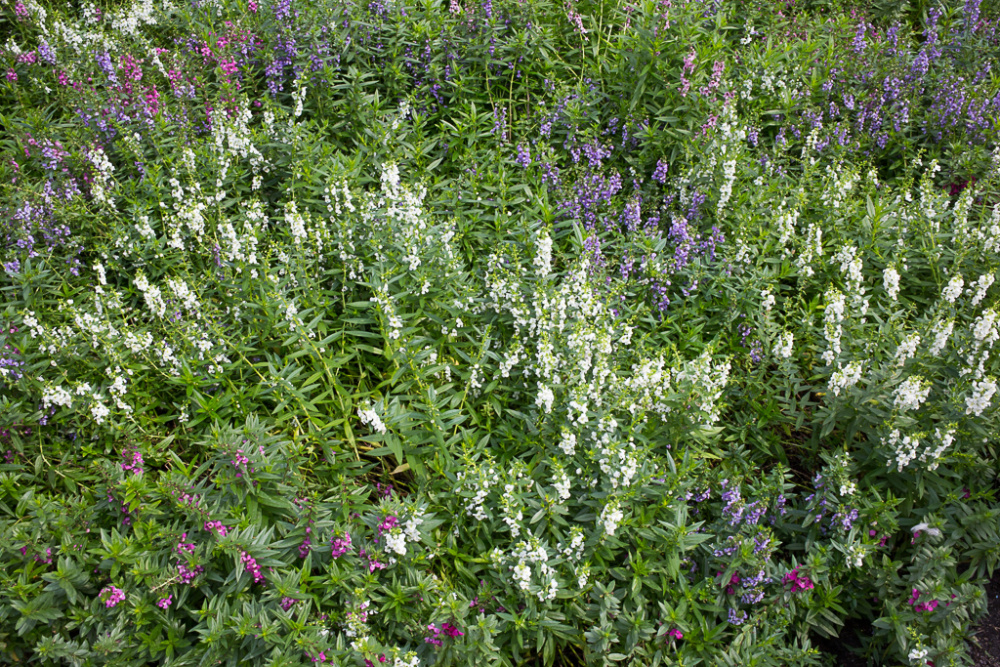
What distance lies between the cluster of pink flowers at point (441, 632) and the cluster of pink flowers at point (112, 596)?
1564mm

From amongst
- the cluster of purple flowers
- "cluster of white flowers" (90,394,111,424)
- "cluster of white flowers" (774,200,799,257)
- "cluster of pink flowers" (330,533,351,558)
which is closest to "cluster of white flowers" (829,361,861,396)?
"cluster of white flowers" (774,200,799,257)

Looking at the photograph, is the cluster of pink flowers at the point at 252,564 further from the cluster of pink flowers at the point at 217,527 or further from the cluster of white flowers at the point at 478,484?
the cluster of white flowers at the point at 478,484

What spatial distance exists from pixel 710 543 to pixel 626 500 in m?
0.62

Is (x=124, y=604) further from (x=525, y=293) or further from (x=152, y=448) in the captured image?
(x=525, y=293)

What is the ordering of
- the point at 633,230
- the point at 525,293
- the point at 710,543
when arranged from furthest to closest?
the point at 633,230 → the point at 525,293 → the point at 710,543

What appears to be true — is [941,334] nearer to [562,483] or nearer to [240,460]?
[562,483]

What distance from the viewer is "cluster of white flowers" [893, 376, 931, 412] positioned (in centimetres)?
414

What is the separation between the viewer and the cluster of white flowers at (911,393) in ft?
13.6

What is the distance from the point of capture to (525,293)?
17.1 ft

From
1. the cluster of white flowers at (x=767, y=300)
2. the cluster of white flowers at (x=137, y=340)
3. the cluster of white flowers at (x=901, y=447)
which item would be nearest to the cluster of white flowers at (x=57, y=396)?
the cluster of white flowers at (x=137, y=340)

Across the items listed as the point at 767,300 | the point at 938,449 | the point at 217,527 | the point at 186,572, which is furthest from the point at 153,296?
the point at 938,449

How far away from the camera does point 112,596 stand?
377 centimetres

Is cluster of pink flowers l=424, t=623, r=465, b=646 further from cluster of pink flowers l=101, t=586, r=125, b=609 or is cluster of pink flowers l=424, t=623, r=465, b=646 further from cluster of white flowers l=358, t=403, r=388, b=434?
cluster of pink flowers l=101, t=586, r=125, b=609

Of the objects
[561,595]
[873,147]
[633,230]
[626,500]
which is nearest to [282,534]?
[561,595]
